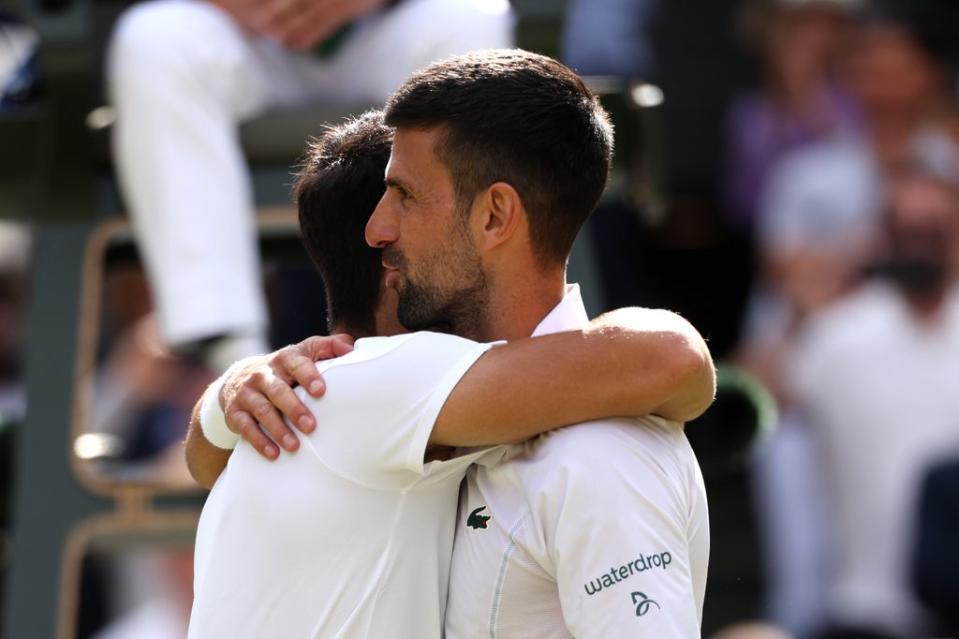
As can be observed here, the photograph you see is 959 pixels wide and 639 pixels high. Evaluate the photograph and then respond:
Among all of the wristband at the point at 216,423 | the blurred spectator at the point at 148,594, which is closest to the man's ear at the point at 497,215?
the wristband at the point at 216,423

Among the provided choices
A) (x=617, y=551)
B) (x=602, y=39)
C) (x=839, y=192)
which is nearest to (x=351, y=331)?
(x=617, y=551)

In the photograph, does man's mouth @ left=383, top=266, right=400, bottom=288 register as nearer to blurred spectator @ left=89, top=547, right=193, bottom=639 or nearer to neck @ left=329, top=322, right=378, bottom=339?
neck @ left=329, top=322, right=378, bottom=339

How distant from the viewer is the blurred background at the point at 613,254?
3.35m

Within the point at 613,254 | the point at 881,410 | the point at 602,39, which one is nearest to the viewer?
the point at 602,39

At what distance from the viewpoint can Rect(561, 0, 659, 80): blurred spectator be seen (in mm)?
3781

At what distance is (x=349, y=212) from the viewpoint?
1.96m

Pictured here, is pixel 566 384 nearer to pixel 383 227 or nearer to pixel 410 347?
pixel 410 347

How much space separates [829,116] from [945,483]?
1.17 meters

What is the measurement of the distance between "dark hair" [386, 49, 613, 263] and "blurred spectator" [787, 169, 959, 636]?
10.2 ft

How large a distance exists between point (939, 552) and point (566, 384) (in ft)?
10.8

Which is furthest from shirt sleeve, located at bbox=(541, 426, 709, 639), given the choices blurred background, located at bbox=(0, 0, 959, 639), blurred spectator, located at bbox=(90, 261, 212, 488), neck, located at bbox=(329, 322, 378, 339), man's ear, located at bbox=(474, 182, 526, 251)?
blurred spectator, located at bbox=(90, 261, 212, 488)

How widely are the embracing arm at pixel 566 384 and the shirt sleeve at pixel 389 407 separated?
0.8 inches

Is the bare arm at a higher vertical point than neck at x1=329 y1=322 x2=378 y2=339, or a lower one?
lower

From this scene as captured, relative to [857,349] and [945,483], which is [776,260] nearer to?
[857,349]
